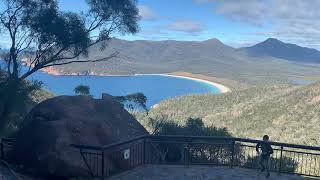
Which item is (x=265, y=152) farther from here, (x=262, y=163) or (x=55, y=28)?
(x=55, y=28)

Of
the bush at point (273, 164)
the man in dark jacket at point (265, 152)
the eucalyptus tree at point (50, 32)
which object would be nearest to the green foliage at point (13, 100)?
the eucalyptus tree at point (50, 32)

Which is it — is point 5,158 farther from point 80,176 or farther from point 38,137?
point 80,176

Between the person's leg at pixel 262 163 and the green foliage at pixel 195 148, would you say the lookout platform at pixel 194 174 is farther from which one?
the green foliage at pixel 195 148

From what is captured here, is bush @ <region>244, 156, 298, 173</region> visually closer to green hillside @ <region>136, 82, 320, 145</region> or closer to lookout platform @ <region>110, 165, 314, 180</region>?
lookout platform @ <region>110, 165, 314, 180</region>

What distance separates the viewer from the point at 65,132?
13.6 meters

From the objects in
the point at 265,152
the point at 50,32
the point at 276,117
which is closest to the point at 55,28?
the point at 50,32

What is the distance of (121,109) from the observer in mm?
17109

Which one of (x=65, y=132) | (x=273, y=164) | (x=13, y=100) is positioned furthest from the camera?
(x=273, y=164)

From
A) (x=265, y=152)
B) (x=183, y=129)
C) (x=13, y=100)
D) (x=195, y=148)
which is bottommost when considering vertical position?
(x=195, y=148)

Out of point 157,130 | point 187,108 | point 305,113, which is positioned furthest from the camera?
point 187,108

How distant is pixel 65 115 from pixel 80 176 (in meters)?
2.33

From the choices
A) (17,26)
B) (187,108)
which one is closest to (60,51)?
(17,26)

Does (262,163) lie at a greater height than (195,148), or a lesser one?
greater

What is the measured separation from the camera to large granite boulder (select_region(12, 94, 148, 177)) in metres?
12.9
